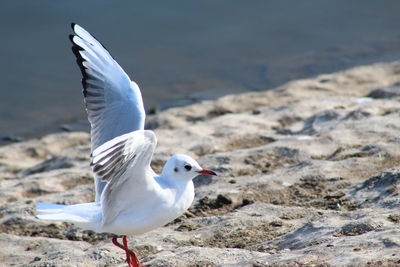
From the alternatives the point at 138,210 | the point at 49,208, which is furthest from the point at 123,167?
the point at 49,208

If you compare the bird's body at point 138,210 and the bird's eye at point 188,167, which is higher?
the bird's eye at point 188,167

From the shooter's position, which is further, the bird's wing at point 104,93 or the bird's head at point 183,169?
the bird's wing at point 104,93

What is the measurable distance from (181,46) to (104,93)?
743cm

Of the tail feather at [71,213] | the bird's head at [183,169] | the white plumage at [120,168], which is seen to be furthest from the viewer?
the bird's head at [183,169]

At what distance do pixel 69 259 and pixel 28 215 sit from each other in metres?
1.40

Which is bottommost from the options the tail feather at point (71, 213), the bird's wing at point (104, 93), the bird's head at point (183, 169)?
the tail feather at point (71, 213)

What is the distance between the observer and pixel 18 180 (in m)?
8.23

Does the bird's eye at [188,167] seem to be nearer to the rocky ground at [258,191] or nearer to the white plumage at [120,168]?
the white plumage at [120,168]

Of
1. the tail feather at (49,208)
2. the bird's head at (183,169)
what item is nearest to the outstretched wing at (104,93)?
the bird's head at (183,169)

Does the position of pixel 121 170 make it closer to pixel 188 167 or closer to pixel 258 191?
pixel 188 167

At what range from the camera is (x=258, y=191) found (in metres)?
6.73

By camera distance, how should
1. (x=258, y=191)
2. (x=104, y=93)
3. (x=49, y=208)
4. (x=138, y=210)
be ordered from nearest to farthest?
(x=49, y=208)
(x=138, y=210)
(x=104, y=93)
(x=258, y=191)

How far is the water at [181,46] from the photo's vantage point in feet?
39.2

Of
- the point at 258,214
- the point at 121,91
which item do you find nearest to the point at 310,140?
the point at 258,214
